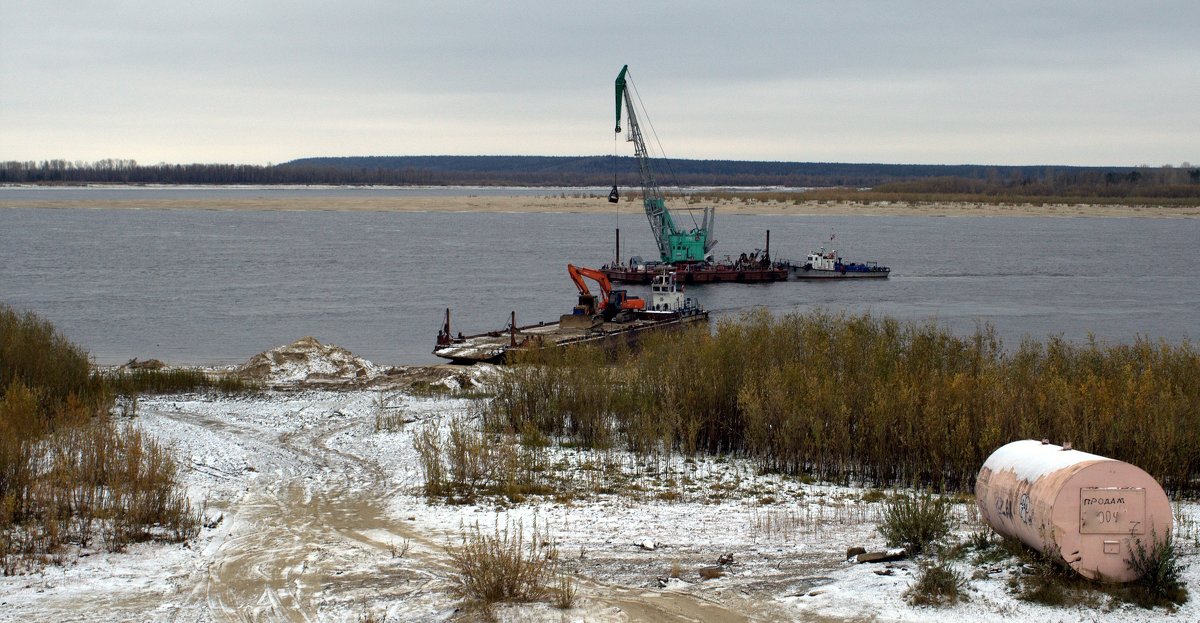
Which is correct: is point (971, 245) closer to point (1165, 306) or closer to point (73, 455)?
point (1165, 306)

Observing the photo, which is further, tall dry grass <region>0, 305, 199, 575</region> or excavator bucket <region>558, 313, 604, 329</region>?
excavator bucket <region>558, 313, 604, 329</region>

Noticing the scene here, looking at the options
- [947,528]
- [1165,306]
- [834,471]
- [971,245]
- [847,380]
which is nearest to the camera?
[947,528]

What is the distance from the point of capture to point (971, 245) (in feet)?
325

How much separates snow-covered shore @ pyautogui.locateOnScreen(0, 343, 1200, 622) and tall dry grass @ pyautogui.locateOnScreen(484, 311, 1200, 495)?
0.77 meters

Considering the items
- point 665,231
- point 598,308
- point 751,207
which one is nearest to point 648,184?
point 665,231

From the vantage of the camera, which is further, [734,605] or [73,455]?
[73,455]

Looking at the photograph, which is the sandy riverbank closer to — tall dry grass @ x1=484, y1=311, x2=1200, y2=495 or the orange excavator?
the orange excavator

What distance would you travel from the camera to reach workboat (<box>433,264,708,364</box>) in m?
30.6

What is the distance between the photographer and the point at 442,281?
207 ft

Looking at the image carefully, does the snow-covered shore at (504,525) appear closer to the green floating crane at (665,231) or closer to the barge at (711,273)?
the barge at (711,273)

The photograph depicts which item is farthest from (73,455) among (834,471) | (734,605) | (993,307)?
(993,307)

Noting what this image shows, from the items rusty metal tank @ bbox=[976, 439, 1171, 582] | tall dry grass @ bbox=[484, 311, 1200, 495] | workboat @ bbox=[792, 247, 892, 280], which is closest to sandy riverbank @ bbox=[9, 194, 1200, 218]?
workboat @ bbox=[792, 247, 892, 280]

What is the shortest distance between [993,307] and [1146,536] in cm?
4579

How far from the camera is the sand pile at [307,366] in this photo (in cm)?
2530
